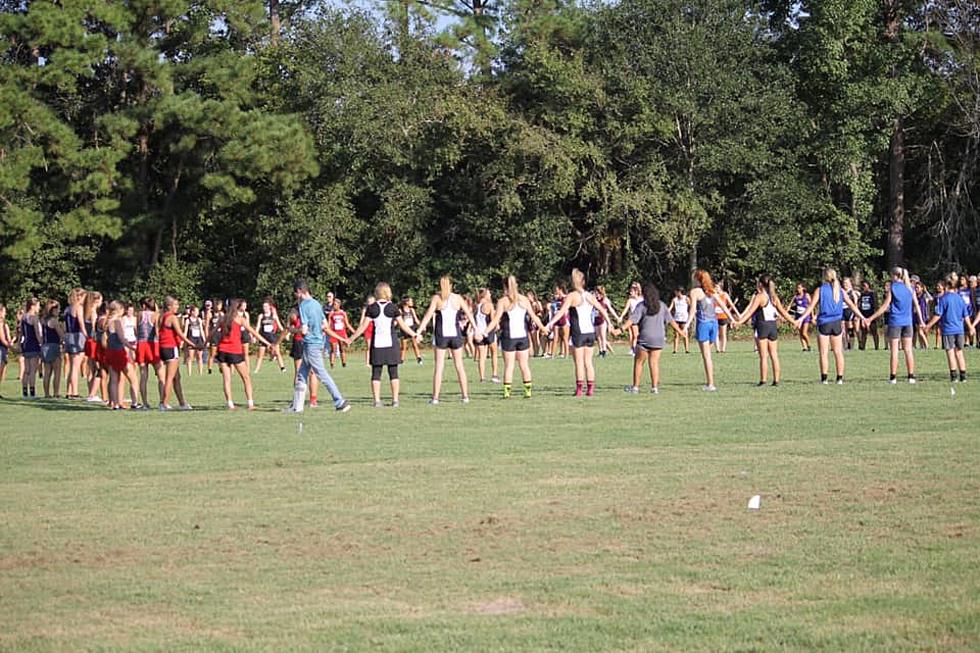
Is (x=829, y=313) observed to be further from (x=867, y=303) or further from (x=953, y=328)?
(x=867, y=303)

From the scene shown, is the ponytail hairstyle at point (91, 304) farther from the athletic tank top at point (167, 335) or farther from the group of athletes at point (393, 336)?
the athletic tank top at point (167, 335)

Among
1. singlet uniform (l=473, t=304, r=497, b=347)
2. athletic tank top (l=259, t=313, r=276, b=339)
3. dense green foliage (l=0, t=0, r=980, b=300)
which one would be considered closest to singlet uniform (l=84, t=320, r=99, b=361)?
singlet uniform (l=473, t=304, r=497, b=347)

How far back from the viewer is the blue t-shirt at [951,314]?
2303 cm

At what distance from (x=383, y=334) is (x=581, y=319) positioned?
140 inches

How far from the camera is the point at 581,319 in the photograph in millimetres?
22391

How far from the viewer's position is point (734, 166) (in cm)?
4962

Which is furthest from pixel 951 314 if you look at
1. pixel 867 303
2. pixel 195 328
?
pixel 195 328

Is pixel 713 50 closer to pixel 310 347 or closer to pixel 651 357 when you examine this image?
pixel 651 357

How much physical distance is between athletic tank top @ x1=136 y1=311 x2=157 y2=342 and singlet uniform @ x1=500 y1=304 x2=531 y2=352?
5873 millimetres

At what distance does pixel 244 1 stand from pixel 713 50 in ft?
59.1

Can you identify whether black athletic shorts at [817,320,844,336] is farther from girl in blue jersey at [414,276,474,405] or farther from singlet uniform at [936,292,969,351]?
girl in blue jersey at [414,276,474,405]

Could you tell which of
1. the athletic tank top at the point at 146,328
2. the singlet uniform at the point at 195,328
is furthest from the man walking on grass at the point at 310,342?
the singlet uniform at the point at 195,328

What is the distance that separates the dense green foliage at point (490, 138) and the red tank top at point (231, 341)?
28043mm

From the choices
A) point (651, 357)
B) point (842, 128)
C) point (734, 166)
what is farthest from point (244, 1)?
point (651, 357)
